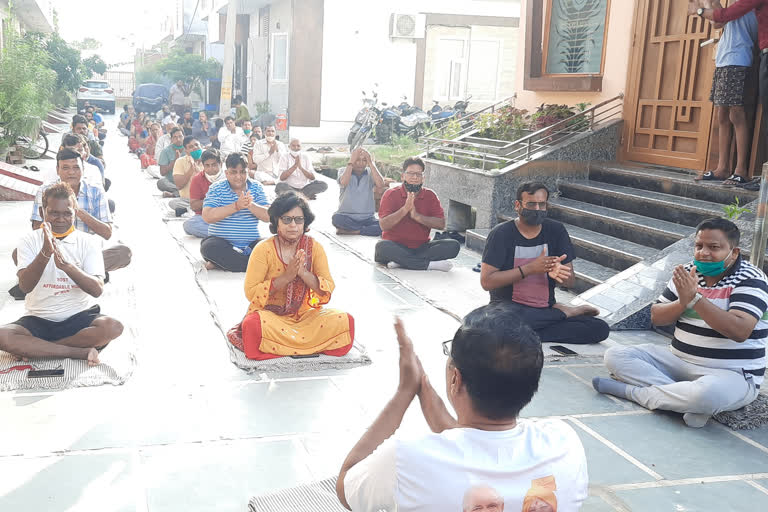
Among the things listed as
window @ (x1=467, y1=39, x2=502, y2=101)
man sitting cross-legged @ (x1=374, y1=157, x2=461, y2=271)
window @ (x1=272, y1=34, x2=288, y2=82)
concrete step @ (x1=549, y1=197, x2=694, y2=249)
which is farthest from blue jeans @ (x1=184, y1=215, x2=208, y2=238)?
window @ (x1=467, y1=39, x2=502, y2=101)

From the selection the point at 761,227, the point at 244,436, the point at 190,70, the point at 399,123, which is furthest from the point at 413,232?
the point at 190,70

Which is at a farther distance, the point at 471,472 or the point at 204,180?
the point at 204,180

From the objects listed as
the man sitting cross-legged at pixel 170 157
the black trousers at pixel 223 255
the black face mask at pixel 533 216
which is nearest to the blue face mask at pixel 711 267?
the black face mask at pixel 533 216

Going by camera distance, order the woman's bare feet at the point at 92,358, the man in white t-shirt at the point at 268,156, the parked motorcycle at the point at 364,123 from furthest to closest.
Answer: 1. the parked motorcycle at the point at 364,123
2. the man in white t-shirt at the point at 268,156
3. the woman's bare feet at the point at 92,358

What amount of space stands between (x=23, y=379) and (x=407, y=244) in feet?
13.9

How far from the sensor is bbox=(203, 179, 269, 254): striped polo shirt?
7371mm

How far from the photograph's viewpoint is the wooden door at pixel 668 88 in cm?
794

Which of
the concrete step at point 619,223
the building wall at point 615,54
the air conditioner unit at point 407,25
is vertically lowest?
the concrete step at point 619,223

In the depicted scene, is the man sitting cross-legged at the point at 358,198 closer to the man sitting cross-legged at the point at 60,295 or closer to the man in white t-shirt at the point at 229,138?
the man sitting cross-legged at the point at 60,295

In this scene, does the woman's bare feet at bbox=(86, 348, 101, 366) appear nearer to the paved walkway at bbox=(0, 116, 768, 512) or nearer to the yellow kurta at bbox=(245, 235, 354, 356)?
the paved walkway at bbox=(0, 116, 768, 512)

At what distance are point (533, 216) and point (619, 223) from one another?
247 centimetres

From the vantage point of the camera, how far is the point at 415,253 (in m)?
7.76

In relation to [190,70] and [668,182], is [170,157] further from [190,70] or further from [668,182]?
[190,70]

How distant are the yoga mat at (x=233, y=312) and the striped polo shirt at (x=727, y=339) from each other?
194 cm
